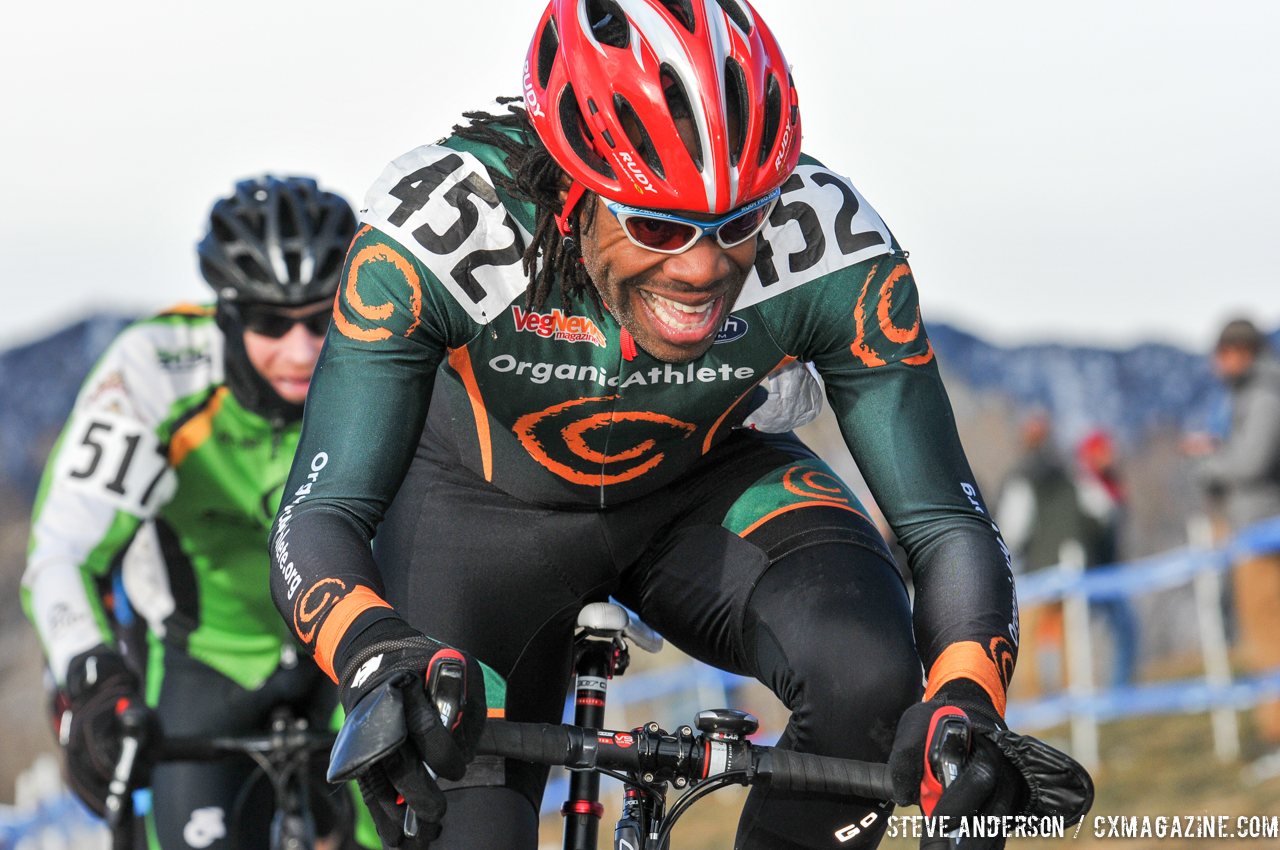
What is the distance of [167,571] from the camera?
6586 mm

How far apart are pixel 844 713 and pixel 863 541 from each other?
48cm

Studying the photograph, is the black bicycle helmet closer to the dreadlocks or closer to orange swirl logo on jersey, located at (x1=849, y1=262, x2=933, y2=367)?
the dreadlocks

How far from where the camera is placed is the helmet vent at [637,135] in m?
3.39

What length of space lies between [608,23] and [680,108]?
1.17 feet

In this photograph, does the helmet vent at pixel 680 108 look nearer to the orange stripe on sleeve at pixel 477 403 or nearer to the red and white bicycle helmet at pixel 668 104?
the red and white bicycle helmet at pixel 668 104

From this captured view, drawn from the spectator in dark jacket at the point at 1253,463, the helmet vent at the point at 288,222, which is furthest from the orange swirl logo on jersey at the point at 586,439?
the spectator in dark jacket at the point at 1253,463

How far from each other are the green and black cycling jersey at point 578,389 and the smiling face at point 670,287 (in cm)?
18

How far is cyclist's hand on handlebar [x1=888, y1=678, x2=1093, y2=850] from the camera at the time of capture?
296 cm

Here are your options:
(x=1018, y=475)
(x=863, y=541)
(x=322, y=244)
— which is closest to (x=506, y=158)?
(x=863, y=541)

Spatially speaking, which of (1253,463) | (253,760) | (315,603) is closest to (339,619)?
(315,603)

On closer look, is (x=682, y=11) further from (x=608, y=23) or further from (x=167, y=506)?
(x=167, y=506)

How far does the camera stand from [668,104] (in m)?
3.48

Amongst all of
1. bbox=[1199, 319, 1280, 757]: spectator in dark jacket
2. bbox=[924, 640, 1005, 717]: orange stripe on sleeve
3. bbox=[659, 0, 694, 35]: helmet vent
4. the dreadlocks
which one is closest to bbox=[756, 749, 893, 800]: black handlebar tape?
bbox=[924, 640, 1005, 717]: orange stripe on sleeve

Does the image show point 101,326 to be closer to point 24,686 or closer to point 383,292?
point 24,686
